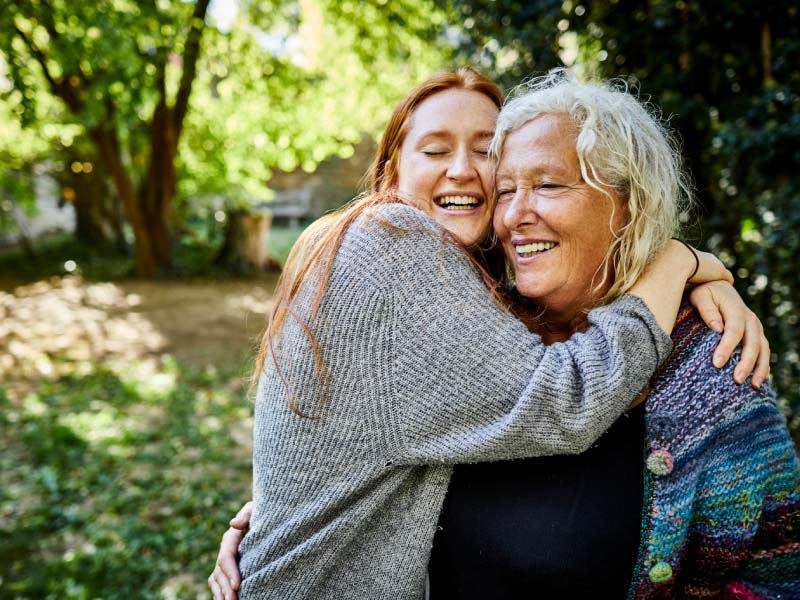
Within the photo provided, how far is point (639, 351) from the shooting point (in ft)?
4.91

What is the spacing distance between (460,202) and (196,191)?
492 inches

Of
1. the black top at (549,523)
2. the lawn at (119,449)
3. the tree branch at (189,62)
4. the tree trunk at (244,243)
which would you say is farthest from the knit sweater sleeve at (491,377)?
the tree trunk at (244,243)

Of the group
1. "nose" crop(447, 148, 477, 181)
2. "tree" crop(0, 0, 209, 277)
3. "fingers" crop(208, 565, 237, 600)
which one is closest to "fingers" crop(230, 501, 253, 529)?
"fingers" crop(208, 565, 237, 600)

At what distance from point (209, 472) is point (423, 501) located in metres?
Answer: 3.80

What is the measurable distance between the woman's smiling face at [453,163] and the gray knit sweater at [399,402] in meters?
0.42

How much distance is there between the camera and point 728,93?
3684mm

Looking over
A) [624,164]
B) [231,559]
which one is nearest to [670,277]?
[624,164]

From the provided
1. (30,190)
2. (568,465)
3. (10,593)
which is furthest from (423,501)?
(30,190)

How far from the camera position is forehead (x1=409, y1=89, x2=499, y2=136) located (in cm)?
211

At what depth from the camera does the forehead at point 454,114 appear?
2.11m

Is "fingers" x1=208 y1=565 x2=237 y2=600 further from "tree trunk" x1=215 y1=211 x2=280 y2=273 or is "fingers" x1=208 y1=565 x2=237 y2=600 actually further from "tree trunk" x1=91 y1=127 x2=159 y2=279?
"tree trunk" x1=215 y1=211 x2=280 y2=273

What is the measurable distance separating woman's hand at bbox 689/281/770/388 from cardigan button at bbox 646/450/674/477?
26cm

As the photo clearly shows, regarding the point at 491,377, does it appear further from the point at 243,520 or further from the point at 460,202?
the point at 243,520

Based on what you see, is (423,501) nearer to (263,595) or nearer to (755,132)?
(263,595)
